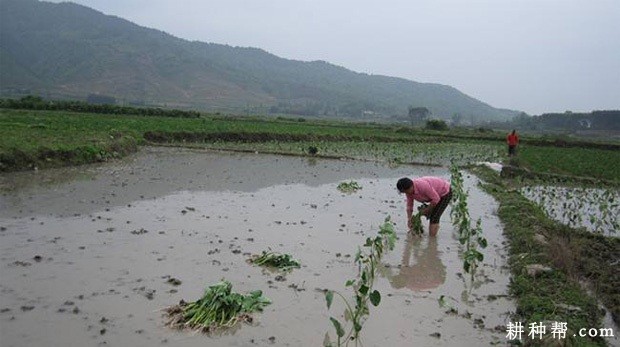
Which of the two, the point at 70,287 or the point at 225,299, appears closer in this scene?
the point at 225,299

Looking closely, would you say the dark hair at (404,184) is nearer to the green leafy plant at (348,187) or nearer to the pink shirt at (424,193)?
the pink shirt at (424,193)

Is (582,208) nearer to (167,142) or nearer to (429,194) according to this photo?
(429,194)

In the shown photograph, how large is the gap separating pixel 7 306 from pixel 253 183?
1024cm

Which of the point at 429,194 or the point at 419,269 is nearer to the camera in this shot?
the point at 419,269

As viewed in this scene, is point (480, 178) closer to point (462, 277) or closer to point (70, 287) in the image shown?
point (462, 277)

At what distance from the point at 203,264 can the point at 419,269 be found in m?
3.32

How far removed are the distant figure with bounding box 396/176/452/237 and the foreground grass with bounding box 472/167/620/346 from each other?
152cm

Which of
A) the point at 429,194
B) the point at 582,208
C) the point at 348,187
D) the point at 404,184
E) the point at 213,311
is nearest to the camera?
the point at 213,311

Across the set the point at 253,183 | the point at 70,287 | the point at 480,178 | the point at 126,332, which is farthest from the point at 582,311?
the point at 480,178

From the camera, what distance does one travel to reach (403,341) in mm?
5031

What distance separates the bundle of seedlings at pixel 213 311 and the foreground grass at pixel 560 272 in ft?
10.6

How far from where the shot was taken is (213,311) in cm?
516

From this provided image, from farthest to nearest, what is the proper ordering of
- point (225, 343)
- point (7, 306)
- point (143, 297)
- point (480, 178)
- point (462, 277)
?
1. point (480, 178)
2. point (462, 277)
3. point (143, 297)
4. point (7, 306)
5. point (225, 343)

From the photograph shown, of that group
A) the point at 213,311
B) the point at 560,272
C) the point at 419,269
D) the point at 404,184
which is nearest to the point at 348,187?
the point at 404,184
